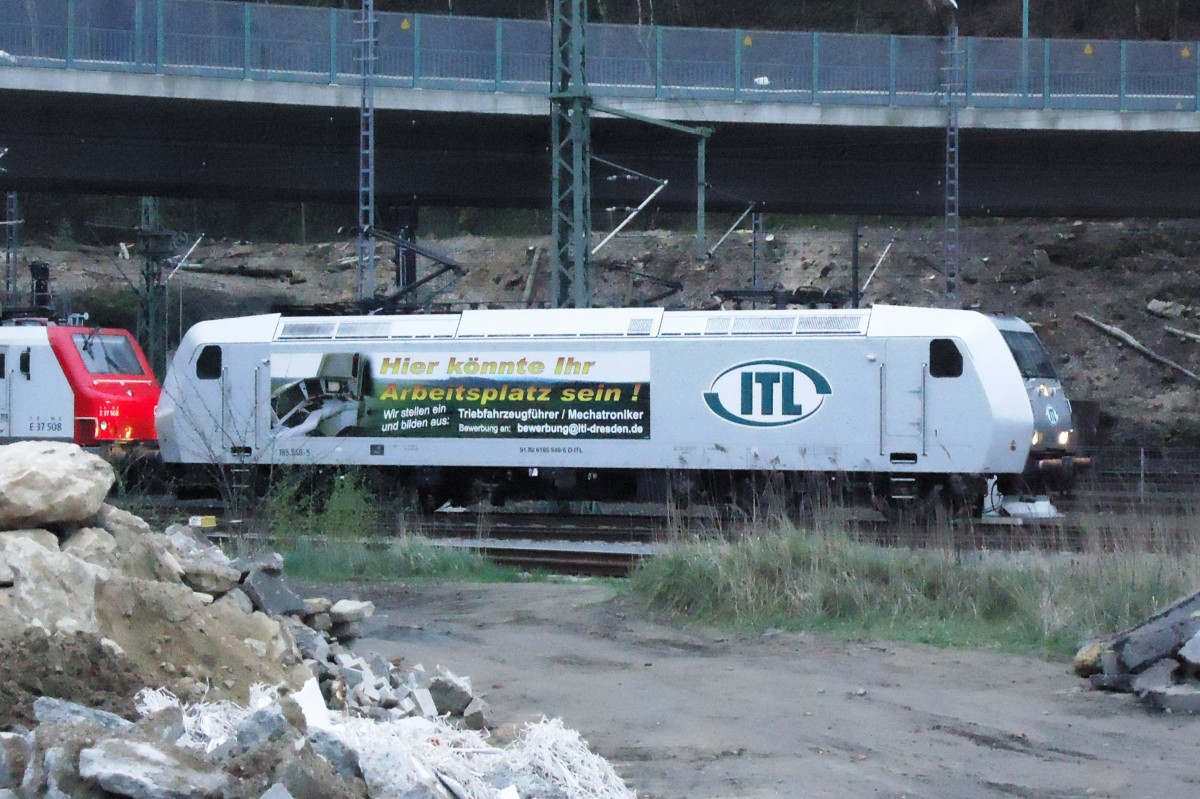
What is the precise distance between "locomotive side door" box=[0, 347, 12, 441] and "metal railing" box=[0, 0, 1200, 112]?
5.48 m

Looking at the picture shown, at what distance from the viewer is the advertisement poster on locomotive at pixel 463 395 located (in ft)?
68.7

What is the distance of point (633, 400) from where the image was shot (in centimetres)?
2083

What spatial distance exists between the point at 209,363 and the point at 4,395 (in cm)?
427

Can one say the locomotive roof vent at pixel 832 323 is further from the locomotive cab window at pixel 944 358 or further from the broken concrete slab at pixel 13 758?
the broken concrete slab at pixel 13 758

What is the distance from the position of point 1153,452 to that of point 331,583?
2204cm

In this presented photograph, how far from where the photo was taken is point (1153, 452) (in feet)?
102

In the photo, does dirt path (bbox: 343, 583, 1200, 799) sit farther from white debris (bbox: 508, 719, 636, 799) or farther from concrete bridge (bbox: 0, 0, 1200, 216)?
concrete bridge (bbox: 0, 0, 1200, 216)

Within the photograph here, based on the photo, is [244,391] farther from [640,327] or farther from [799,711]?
[799,711]

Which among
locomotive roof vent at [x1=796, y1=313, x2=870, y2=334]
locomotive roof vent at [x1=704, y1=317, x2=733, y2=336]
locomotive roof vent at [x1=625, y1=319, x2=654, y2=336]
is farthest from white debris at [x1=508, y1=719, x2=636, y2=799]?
locomotive roof vent at [x1=625, y1=319, x2=654, y2=336]

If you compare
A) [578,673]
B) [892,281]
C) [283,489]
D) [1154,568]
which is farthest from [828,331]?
[892,281]

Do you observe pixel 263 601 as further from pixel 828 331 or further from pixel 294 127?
pixel 294 127

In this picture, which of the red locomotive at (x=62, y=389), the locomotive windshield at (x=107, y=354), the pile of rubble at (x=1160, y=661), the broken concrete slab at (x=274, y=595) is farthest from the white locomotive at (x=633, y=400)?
the pile of rubble at (x=1160, y=661)

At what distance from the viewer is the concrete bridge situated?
2752 cm

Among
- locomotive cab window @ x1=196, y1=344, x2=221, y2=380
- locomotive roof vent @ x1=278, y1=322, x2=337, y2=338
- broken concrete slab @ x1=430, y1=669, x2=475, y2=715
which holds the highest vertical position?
locomotive roof vent @ x1=278, y1=322, x2=337, y2=338
